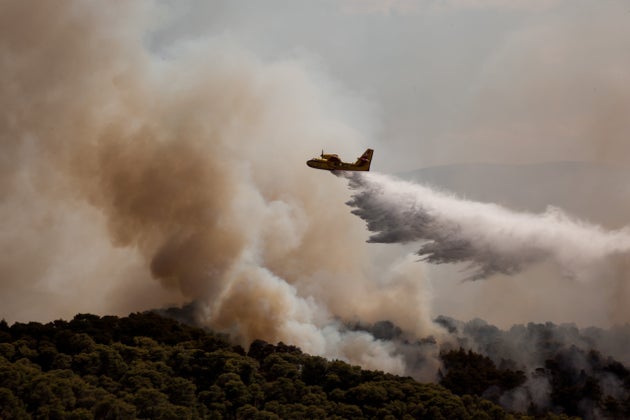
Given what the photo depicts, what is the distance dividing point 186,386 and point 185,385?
0.47 ft

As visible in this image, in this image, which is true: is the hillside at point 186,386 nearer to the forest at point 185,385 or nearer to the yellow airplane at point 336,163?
the forest at point 185,385

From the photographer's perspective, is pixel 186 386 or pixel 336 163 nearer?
pixel 186 386

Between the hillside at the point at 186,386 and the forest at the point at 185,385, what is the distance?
10 cm

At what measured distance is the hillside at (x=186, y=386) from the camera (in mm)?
90562

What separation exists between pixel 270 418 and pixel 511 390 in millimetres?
41588

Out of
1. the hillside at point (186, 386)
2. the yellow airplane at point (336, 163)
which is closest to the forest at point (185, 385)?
the hillside at point (186, 386)

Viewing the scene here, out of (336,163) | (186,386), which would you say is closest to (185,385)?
(186,386)

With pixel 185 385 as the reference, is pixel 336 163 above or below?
above

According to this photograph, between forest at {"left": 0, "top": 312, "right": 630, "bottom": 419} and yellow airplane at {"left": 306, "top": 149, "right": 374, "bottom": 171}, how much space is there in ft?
68.8

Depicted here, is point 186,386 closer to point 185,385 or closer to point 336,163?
point 185,385

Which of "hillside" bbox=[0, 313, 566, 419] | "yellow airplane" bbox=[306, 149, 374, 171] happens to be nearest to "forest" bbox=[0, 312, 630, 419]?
"hillside" bbox=[0, 313, 566, 419]

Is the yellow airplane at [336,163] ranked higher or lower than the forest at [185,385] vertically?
higher

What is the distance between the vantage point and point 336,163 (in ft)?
375

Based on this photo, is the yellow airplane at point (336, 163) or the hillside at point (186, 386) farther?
the yellow airplane at point (336, 163)
